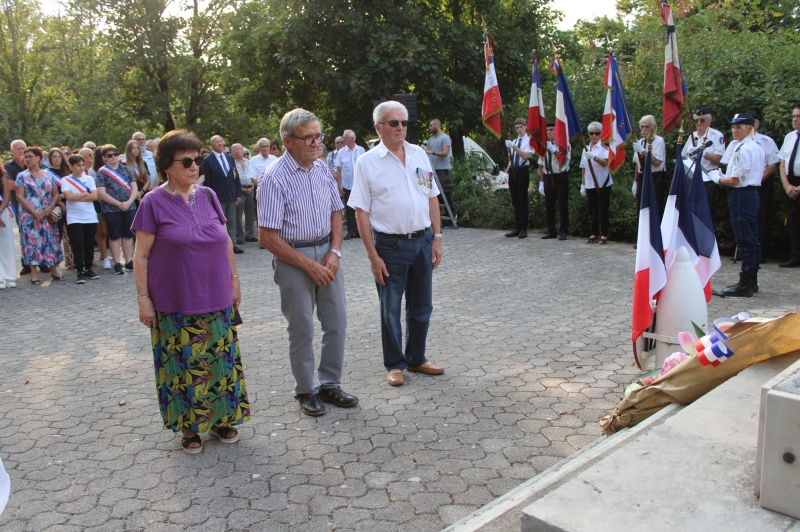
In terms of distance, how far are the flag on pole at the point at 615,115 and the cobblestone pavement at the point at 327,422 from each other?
3797 mm

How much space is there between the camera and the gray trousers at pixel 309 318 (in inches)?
187

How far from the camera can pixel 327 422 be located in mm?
4766

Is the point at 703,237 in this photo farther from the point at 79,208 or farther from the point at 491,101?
the point at 79,208

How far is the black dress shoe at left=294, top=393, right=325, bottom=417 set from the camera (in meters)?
4.86

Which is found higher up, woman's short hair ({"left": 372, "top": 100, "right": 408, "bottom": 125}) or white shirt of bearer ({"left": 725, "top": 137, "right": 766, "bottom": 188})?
woman's short hair ({"left": 372, "top": 100, "right": 408, "bottom": 125})

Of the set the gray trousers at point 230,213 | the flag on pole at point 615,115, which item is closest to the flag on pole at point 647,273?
the flag on pole at point 615,115

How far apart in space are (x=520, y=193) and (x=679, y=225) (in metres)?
8.22

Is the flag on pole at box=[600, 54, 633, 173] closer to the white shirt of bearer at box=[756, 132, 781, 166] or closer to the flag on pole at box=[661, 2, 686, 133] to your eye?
the white shirt of bearer at box=[756, 132, 781, 166]

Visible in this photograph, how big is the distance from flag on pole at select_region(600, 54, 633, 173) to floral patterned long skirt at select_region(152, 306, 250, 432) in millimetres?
8770

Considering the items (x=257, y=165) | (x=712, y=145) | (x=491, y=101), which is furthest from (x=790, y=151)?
(x=257, y=165)

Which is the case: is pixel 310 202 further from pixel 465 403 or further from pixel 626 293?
pixel 626 293

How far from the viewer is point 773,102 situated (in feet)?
34.2

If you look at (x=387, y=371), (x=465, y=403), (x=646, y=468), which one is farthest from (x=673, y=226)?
(x=646, y=468)

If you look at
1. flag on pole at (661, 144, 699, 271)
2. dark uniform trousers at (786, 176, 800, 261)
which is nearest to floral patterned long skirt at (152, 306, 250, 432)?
flag on pole at (661, 144, 699, 271)
